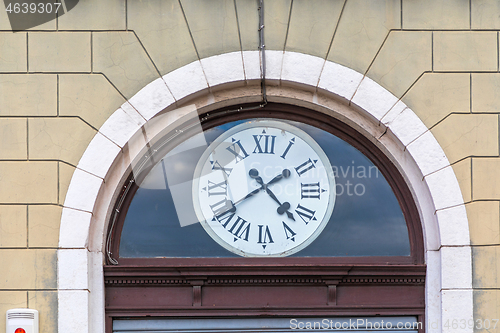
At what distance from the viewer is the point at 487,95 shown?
5695mm

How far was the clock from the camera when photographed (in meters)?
5.79


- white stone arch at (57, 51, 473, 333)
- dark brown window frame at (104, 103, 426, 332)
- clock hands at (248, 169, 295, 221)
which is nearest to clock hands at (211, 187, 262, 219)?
clock hands at (248, 169, 295, 221)

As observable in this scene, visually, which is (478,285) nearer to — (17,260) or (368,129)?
(368,129)

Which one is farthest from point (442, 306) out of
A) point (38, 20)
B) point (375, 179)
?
point (38, 20)

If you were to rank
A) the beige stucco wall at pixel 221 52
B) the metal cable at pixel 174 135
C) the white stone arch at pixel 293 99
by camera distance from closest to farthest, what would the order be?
the white stone arch at pixel 293 99 → the beige stucco wall at pixel 221 52 → the metal cable at pixel 174 135

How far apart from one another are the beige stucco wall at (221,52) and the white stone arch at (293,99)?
0.35 ft

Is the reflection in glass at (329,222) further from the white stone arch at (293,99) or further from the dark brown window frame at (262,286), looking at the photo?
the white stone arch at (293,99)

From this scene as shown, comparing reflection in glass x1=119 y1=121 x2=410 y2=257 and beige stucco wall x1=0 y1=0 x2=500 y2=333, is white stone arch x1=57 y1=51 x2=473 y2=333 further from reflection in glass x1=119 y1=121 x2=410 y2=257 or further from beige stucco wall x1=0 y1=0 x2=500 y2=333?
reflection in glass x1=119 y1=121 x2=410 y2=257

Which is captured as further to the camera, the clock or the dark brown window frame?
the clock

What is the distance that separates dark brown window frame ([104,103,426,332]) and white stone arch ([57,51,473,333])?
0.20m

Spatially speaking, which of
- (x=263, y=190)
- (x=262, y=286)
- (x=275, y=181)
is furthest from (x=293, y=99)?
(x=262, y=286)

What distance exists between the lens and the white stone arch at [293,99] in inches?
214

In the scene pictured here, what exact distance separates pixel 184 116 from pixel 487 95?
3.13 m

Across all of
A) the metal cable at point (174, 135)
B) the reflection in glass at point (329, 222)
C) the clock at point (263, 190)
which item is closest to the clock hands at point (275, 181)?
the clock at point (263, 190)
